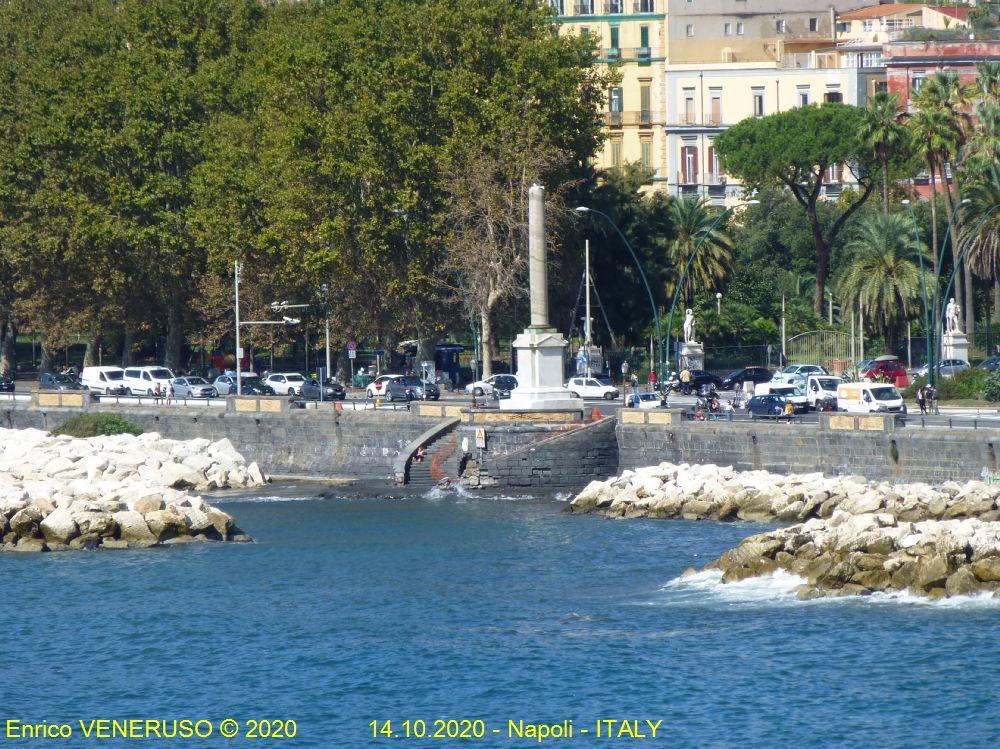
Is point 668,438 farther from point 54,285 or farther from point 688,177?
point 688,177

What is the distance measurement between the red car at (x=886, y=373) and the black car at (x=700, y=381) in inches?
248

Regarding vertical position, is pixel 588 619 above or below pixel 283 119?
below

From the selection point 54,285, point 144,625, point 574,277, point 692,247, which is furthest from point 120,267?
point 144,625

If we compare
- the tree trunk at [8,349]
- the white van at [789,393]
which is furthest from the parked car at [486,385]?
the tree trunk at [8,349]

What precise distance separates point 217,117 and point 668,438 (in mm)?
34814

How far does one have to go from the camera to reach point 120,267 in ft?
273

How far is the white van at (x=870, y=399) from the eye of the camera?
58219 mm

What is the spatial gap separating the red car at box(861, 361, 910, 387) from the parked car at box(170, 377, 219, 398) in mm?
29008

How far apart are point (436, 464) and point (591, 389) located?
13.0 m

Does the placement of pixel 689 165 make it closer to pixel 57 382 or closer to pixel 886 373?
pixel 886 373

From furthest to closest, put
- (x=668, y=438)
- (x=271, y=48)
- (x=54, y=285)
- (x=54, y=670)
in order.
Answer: (x=54, y=285), (x=271, y=48), (x=668, y=438), (x=54, y=670)

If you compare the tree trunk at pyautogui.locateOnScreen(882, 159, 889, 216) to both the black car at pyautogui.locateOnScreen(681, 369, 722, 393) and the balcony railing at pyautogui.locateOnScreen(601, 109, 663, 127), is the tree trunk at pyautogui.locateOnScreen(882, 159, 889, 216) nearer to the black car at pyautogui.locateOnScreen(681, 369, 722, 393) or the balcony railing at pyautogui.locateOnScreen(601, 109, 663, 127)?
the black car at pyautogui.locateOnScreen(681, 369, 722, 393)

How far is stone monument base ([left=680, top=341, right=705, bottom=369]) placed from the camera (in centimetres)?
7744

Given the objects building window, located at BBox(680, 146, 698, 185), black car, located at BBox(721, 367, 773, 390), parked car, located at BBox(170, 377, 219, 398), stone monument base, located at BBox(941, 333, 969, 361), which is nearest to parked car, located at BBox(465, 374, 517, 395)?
black car, located at BBox(721, 367, 773, 390)
